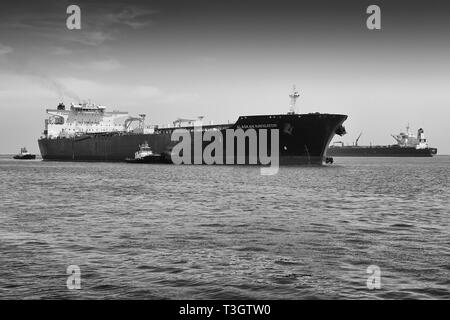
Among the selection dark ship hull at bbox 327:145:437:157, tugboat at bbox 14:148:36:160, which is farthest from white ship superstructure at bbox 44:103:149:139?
dark ship hull at bbox 327:145:437:157

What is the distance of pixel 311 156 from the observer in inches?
2192

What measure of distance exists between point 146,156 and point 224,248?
194ft

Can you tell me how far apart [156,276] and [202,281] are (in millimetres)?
1023

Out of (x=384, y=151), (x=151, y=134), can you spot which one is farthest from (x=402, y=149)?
(x=151, y=134)

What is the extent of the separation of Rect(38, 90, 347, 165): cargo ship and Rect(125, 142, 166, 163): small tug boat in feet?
2.57

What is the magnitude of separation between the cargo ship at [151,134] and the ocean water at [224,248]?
30064 mm

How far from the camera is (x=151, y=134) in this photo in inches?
2820

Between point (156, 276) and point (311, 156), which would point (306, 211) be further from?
point (311, 156)

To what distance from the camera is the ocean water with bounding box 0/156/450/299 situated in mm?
8867

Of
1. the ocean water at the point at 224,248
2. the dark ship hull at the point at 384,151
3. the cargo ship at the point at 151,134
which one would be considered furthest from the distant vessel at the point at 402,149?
the ocean water at the point at 224,248

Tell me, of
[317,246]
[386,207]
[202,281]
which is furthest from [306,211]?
[202,281]
